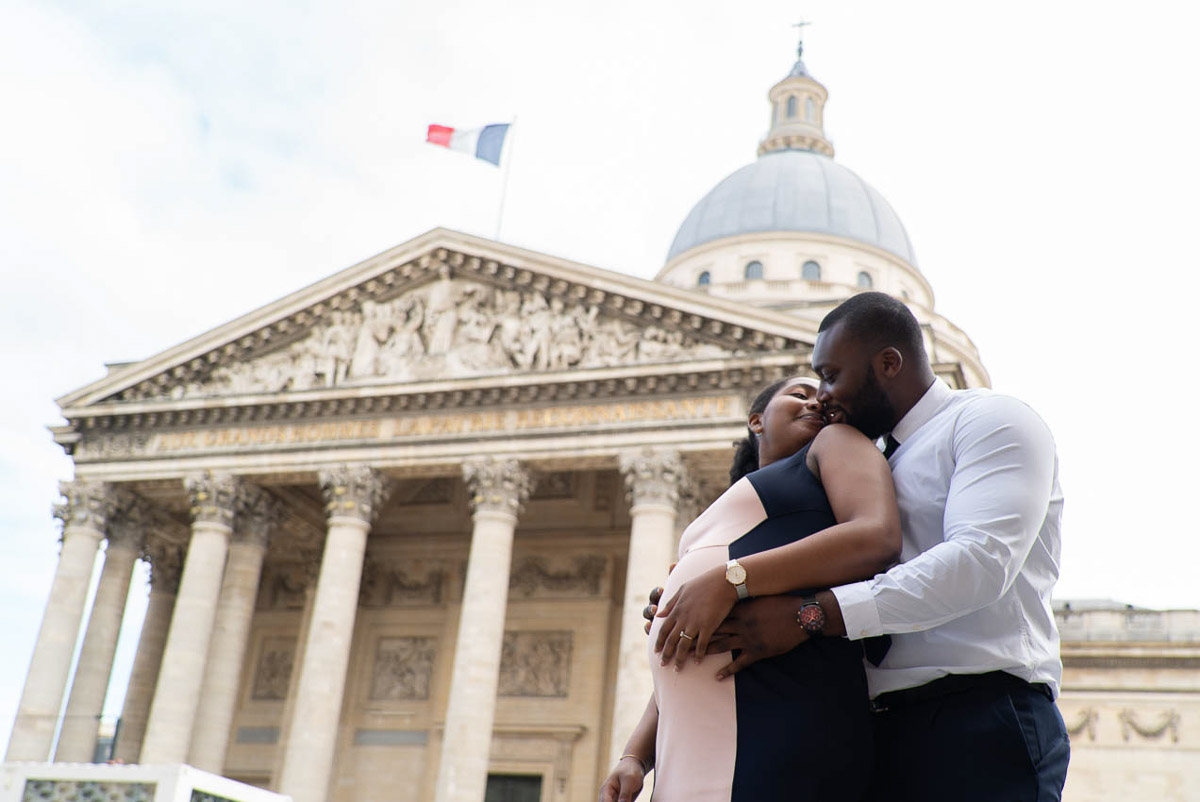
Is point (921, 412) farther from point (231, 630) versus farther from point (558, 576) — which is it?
point (558, 576)

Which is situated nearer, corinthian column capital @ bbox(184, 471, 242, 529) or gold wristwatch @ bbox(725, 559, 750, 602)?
gold wristwatch @ bbox(725, 559, 750, 602)

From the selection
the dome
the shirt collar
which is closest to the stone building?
the shirt collar

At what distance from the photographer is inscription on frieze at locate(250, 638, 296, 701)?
2836 cm

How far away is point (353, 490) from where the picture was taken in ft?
76.2

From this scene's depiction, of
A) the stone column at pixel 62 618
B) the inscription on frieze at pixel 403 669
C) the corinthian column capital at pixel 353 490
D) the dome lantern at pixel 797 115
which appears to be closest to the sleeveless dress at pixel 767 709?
the corinthian column capital at pixel 353 490

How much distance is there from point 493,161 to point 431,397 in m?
8.12

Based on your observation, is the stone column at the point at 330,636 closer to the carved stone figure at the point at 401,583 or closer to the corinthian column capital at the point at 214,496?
the corinthian column capital at the point at 214,496

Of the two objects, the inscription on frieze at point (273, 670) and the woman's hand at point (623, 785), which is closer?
the woman's hand at point (623, 785)

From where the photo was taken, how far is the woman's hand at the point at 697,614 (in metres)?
2.76

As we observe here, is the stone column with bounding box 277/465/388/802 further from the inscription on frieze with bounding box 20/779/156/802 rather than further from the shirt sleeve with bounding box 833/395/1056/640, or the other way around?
the shirt sleeve with bounding box 833/395/1056/640

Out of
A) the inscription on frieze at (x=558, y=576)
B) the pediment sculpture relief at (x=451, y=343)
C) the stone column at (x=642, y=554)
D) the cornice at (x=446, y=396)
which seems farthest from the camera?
the inscription on frieze at (x=558, y=576)

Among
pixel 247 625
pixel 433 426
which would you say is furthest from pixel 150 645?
pixel 433 426

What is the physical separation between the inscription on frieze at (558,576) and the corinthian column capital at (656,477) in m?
5.79

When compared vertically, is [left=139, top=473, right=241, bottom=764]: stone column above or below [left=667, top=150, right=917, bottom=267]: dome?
below
